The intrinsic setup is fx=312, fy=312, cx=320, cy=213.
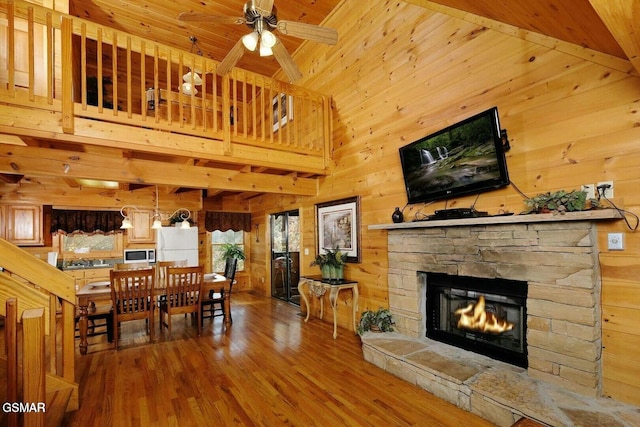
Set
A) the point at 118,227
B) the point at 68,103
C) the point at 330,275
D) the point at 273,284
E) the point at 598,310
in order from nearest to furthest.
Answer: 1. the point at 598,310
2. the point at 68,103
3. the point at 330,275
4. the point at 118,227
5. the point at 273,284

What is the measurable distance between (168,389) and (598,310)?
11.3 feet

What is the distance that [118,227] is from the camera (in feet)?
20.3

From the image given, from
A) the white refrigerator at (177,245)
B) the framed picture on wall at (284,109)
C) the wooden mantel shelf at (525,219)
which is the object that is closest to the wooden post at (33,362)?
the wooden mantel shelf at (525,219)

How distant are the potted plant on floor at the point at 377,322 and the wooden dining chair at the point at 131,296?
2682 millimetres

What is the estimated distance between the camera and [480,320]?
3.00 m

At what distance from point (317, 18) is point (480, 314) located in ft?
16.3

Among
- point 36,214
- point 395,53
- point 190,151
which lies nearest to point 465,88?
point 395,53

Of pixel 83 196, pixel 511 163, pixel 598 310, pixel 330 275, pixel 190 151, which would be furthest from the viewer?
pixel 83 196

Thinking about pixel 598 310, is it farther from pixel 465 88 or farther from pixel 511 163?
pixel 465 88

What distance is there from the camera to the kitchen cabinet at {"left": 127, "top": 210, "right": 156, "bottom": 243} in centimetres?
630

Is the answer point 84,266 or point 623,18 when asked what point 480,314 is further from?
point 84,266

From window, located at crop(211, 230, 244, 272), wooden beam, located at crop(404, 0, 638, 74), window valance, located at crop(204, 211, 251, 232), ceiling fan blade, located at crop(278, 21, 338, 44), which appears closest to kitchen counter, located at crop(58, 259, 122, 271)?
window valance, located at crop(204, 211, 251, 232)

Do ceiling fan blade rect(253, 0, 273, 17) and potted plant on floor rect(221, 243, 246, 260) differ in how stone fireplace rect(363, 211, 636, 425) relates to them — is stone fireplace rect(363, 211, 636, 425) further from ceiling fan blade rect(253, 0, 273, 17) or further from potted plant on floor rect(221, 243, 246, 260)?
potted plant on floor rect(221, 243, 246, 260)

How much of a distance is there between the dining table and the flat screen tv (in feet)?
10.0
